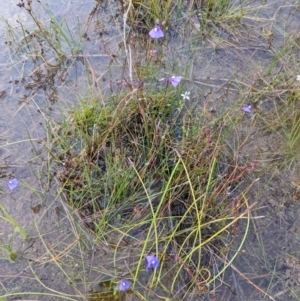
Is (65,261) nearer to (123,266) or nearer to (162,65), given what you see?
(123,266)

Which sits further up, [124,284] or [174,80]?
[174,80]

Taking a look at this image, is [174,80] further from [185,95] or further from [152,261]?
[152,261]

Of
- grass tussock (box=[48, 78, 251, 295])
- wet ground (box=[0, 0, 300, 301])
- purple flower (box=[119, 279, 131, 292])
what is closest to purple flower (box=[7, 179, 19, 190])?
wet ground (box=[0, 0, 300, 301])

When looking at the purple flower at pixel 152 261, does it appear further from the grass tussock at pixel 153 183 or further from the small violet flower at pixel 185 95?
the small violet flower at pixel 185 95

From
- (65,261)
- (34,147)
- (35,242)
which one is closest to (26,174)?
(34,147)

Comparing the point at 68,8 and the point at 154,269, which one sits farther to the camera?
the point at 68,8

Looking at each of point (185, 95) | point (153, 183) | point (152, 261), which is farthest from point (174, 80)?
point (152, 261)

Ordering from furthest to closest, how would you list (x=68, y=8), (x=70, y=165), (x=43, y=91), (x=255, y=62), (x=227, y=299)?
(x=68, y=8)
(x=255, y=62)
(x=43, y=91)
(x=70, y=165)
(x=227, y=299)

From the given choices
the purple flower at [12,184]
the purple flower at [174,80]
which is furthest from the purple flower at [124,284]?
the purple flower at [174,80]
